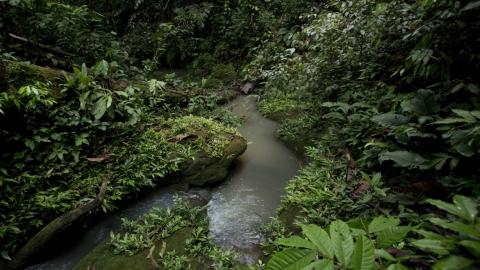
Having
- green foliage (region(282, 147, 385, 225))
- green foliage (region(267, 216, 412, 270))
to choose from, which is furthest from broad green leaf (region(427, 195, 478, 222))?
green foliage (region(282, 147, 385, 225))

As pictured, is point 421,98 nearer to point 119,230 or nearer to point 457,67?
point 457,67

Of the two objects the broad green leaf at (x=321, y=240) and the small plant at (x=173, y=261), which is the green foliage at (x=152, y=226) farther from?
the broad green leaf at (x=321, y=240)

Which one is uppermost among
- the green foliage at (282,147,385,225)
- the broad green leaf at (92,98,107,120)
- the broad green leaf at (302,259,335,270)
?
the broad green leaf at (302,259,335,270)

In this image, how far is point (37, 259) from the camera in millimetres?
3455

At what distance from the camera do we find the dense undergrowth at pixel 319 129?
204cm

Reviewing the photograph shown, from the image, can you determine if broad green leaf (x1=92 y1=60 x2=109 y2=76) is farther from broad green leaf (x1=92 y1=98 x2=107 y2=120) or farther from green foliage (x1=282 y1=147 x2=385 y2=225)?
green foliage (x1=282 y1=147 x2=385 y2=225)

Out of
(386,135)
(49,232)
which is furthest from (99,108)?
(386,135)

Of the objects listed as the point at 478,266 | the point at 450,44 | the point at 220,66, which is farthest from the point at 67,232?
the point at 220,66

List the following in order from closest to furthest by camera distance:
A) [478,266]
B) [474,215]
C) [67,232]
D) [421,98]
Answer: [478,266], [474,215], [421,98], [67,232]

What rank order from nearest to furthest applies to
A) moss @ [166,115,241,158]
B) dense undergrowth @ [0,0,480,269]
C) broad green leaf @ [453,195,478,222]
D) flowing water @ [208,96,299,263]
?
broad green leaf @ [453,195,478,222], dense undergrowth @ [0,0,480,269], flowing water @ [208,96,299,263], moss @ [166,115,241,158]

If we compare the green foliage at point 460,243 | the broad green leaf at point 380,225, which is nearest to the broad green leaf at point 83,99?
the broad green leaf at point 380,225

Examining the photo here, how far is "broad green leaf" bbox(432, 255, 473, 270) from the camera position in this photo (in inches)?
50.3

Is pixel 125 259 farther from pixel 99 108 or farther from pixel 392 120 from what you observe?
pixel 392 120

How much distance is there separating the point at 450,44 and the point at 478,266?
278 centimetres
